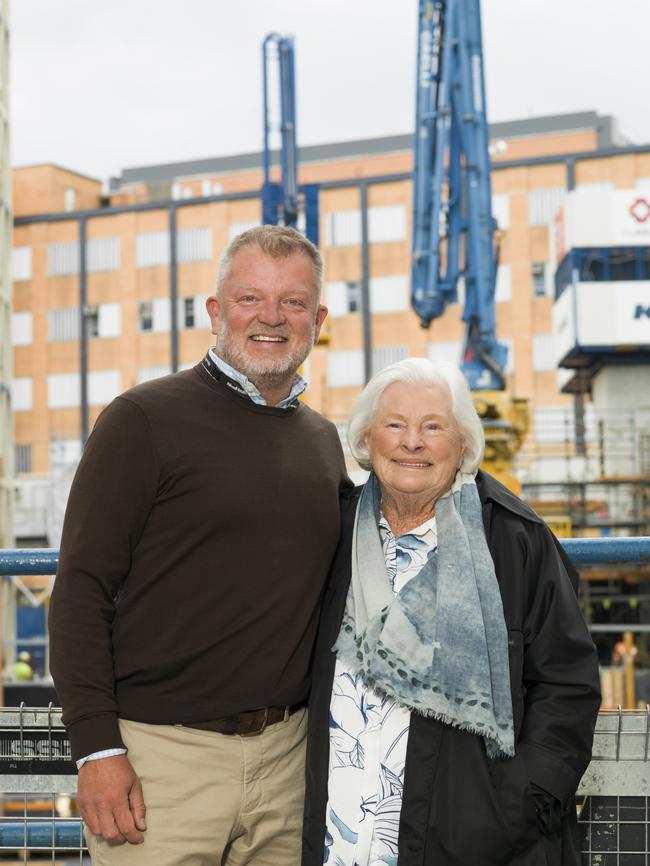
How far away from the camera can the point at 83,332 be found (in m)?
54.5

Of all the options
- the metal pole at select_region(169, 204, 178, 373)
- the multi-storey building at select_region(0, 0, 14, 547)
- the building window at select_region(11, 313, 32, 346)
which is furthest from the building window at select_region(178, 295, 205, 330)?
the multi-storey building at select_region(0, 0, 14, 547)

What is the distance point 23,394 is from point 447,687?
5367cm

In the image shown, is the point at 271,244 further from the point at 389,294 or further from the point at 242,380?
the point at 389,294

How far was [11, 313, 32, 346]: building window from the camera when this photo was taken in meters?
55.1

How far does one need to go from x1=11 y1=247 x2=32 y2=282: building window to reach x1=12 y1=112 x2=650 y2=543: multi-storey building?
0.29 ft

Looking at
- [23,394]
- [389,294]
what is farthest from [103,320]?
[389,294]

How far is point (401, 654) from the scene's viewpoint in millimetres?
2787

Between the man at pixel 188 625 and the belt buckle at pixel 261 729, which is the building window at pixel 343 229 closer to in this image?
the man at pixel 188 625

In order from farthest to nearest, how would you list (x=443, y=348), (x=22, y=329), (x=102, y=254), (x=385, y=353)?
(x=22, y=329) → (x=102, y=254) → (x=385, y=353) → (x=443, y=348)

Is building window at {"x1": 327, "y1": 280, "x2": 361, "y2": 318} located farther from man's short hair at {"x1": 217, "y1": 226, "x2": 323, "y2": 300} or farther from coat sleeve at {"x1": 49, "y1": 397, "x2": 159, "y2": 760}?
coat sleeve at {"x1": 49, "y1": 397, "x2": 159, "y2": 760}

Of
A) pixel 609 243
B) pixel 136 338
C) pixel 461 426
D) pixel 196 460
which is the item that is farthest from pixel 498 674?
pixel 136 338

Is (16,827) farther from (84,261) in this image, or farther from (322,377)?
(84,261)

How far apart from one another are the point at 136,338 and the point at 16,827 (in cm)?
5082

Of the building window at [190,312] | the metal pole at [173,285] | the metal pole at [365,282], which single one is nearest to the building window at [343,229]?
the metal pole at [365,282]
